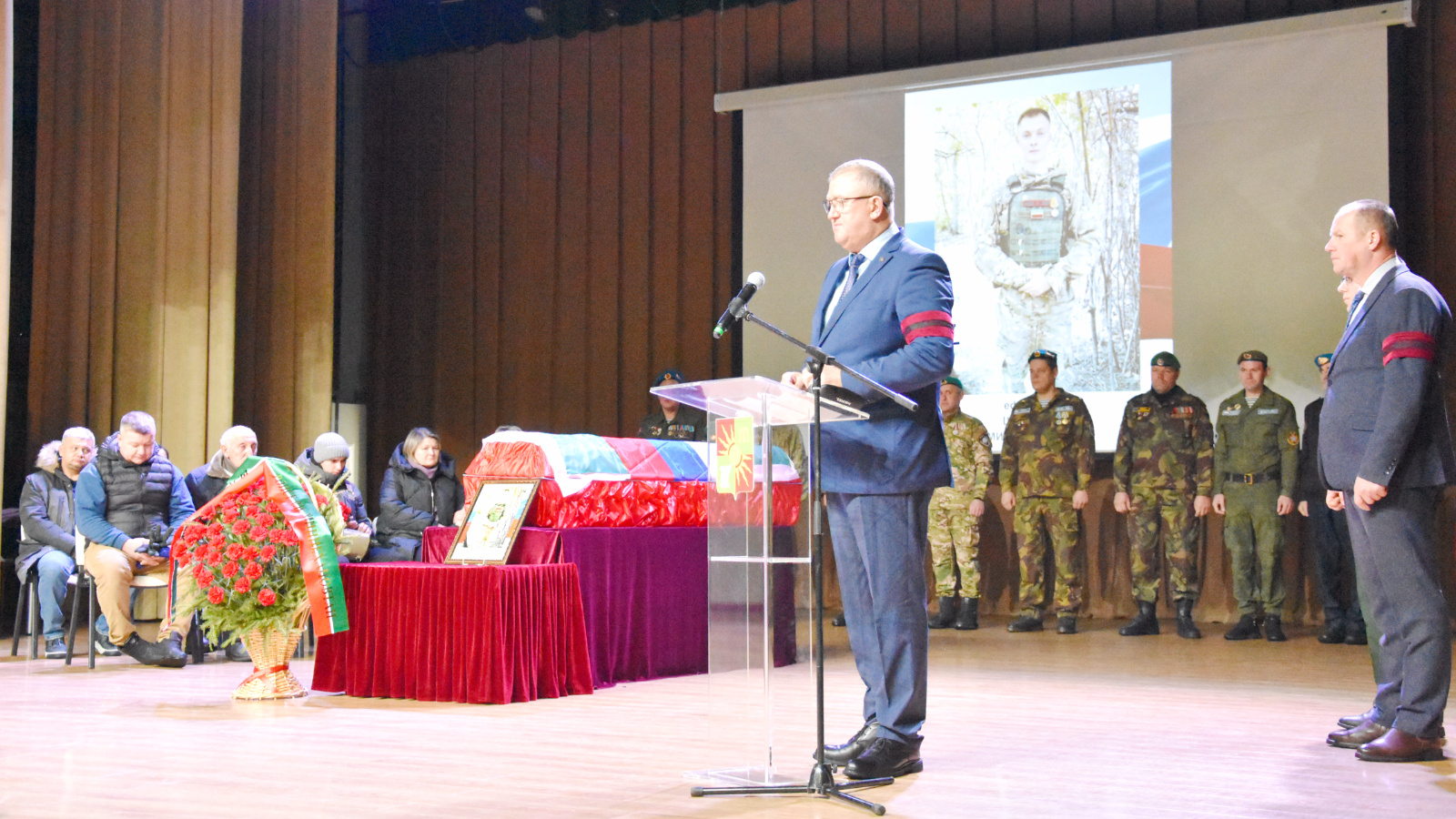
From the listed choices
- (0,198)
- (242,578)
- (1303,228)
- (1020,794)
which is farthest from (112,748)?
(1303,228)

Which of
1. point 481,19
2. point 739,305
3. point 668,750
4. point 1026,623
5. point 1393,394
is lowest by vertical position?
point 1026,623

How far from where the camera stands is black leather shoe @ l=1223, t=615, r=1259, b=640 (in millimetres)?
6488

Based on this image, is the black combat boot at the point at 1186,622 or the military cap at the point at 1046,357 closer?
the black combat boot at the point at 1186,622

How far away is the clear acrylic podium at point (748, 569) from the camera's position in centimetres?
273

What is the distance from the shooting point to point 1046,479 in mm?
7113

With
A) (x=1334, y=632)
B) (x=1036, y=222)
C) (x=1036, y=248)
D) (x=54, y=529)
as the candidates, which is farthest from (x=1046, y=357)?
(x=54, y=529)

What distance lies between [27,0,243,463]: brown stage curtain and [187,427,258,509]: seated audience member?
1.41 metres

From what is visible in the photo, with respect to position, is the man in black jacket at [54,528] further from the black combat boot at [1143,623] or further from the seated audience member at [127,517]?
the black combat boot at [1143,623]

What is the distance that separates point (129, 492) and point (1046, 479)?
4.58 metres

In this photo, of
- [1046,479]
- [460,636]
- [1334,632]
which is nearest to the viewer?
[460,636]

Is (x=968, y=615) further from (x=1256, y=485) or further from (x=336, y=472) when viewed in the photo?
(x=336, y=472)

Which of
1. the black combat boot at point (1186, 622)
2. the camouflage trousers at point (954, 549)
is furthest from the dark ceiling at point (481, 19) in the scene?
the black combat boot at point (1186, 622)

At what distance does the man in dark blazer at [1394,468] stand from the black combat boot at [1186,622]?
3.23 meters

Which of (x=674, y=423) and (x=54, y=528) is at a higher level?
(x=674, y=423)
